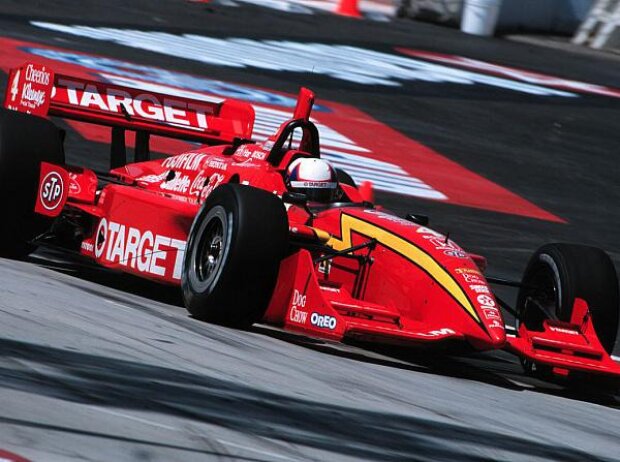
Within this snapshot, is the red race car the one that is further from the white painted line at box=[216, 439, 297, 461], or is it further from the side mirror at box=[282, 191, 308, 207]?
the white painted line at box=[216, 439, 297, 461]

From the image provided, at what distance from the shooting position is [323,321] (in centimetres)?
688

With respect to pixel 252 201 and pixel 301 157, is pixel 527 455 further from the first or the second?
pixel 301 157

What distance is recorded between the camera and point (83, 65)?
15.6 meters

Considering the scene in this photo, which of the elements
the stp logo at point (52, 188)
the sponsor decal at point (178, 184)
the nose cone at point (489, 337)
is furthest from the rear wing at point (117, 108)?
the nose cone at point (489, 337)

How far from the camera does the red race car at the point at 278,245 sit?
697 centimetres

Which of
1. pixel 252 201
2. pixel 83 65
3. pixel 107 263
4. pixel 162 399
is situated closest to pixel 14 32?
pixel 83 65

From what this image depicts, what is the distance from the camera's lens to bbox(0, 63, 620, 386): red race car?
697 cm

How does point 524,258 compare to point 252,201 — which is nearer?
point 252,201

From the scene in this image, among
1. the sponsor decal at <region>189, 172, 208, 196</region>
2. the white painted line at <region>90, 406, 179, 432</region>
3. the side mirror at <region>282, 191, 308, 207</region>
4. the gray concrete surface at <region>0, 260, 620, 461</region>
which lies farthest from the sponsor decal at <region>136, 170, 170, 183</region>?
the white painted line at <region>90, 406, 179, 432</region>

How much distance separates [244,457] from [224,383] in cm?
114

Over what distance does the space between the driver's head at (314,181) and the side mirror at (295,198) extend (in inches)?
4.8

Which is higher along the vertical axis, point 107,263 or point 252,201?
point 252,201

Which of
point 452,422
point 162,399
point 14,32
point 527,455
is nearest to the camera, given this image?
point 162,399

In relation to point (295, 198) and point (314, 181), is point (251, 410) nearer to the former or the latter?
point (295, 198)
